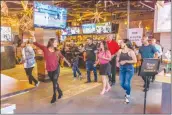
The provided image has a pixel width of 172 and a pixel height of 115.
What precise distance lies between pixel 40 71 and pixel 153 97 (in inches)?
123

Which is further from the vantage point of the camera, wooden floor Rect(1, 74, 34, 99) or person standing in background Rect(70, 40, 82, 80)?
person standing in background Rect(70, 40, 82, 80)

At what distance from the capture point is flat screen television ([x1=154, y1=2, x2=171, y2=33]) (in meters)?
3.09

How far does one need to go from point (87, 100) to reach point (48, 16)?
1.79 meters

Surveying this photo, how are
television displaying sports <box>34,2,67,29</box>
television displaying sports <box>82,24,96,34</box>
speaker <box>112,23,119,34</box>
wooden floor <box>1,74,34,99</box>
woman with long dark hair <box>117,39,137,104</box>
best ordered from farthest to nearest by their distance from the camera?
speaker <box>112,23,119,34</box> → television displaying sports <box>82,24,96,34</box> → woman with long dark hair <box>117,39,137,104</box> → television displaying sports <box>34,2,67,29</box> → wooden floor <box>1,74,34,99</box>

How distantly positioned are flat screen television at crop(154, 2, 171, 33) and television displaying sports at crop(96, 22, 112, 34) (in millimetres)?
3379

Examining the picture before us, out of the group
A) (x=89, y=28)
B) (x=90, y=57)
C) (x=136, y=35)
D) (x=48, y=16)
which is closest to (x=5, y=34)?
(x=48, y=16)

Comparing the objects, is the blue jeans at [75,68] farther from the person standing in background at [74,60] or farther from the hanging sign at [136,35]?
the hanging sign at [136,35]

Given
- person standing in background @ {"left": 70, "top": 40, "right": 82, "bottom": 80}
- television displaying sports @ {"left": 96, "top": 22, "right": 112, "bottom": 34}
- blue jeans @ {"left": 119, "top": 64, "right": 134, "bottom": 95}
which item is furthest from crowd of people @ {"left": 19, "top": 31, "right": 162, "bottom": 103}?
television displaying sports @ {"left": 96, "top": 22, "right": 112, "bottom": 34}

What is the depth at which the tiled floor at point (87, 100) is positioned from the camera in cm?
344

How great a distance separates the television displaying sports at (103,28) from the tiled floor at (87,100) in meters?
2.50

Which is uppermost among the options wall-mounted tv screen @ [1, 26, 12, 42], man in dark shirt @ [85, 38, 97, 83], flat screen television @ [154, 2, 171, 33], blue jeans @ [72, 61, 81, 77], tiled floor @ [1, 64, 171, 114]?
flat screen television @ [154, 2, 171, 33]

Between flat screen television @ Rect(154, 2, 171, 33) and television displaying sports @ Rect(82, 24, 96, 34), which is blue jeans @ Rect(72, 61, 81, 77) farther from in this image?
flat screen television @ Rect(154, 2, 171, 33)

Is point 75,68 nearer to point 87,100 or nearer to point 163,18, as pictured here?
point 87,100

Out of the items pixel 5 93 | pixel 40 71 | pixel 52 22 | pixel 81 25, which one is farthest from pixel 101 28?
pixel 5 93
